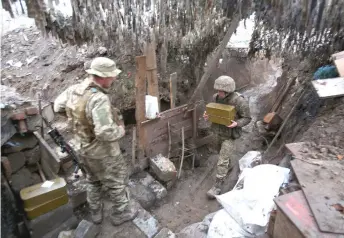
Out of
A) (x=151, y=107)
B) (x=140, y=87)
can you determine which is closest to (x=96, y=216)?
(x=151, y=107)

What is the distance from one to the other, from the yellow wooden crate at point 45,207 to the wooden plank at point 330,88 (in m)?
3.48

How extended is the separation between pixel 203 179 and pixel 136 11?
11.3 feet

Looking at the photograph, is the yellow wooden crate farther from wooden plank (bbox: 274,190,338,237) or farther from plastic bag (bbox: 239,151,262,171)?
plastic bag (bbox: 239,151,262,171)

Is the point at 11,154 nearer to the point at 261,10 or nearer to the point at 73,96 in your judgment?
the point at 73,96

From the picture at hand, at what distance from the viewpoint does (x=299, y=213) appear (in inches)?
85.4

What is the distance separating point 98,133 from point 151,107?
182 centimetres

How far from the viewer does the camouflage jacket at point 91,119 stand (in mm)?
2898

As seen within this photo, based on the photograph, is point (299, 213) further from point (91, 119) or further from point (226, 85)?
point (226, 85)

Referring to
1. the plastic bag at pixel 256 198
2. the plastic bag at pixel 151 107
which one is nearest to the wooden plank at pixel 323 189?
the plastic bag at pixel 256 198

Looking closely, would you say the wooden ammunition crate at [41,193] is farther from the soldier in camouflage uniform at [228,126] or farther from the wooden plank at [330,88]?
the wooden plank at [330,88]

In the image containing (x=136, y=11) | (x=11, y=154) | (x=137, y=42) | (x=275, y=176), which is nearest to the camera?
(x=275, y=176)

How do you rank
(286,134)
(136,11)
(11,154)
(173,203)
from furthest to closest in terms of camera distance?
1. (286,134)
2. (173,203)
3. (136,11)
4. (11,154)

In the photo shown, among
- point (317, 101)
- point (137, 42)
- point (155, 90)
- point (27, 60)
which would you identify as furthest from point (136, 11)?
point (27, 60)

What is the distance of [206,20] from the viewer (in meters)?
4.82
